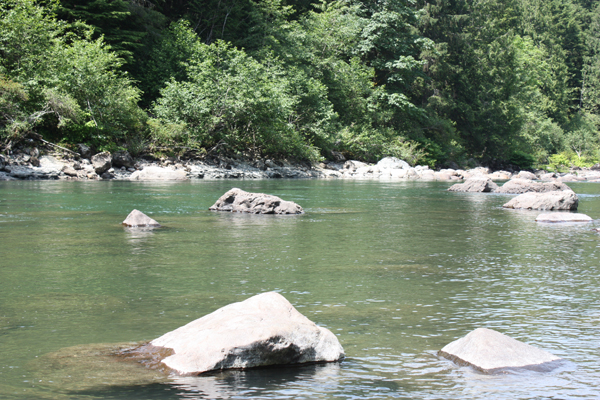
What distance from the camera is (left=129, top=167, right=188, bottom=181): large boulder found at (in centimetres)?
2864

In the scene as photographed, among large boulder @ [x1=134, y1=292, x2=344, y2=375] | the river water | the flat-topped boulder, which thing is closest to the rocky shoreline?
the river water

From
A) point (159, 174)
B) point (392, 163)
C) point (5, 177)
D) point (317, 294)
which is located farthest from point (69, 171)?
point (317, 294)

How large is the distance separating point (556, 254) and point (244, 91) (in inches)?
1018

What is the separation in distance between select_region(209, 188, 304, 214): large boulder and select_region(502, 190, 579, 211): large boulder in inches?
268

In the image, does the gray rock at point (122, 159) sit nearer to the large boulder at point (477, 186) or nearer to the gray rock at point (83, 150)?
the gray rock at point (83, 150)

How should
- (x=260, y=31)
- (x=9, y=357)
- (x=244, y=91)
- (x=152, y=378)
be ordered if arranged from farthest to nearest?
1. (x=260, y=31)
2. (x=244, y=91)
3. (x=9, y=357)
4. (x=152, y=378)

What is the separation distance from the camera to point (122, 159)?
29.3 meters

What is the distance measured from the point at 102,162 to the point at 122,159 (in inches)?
63.0

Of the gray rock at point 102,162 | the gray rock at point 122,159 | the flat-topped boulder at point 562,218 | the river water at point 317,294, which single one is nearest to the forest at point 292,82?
the gray rock at point 122,159

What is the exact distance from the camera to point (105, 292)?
19.7ft

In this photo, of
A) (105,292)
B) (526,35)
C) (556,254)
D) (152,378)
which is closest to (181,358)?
(152,378)

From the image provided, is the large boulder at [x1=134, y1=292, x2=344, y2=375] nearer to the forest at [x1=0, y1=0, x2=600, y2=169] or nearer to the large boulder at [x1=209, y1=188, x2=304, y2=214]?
the large boulder at [x1=209, y1=188, x2=304, y2=214]

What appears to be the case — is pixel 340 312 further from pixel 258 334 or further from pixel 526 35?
pixel 526 35

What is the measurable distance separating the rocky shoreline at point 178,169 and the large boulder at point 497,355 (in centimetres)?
2497
